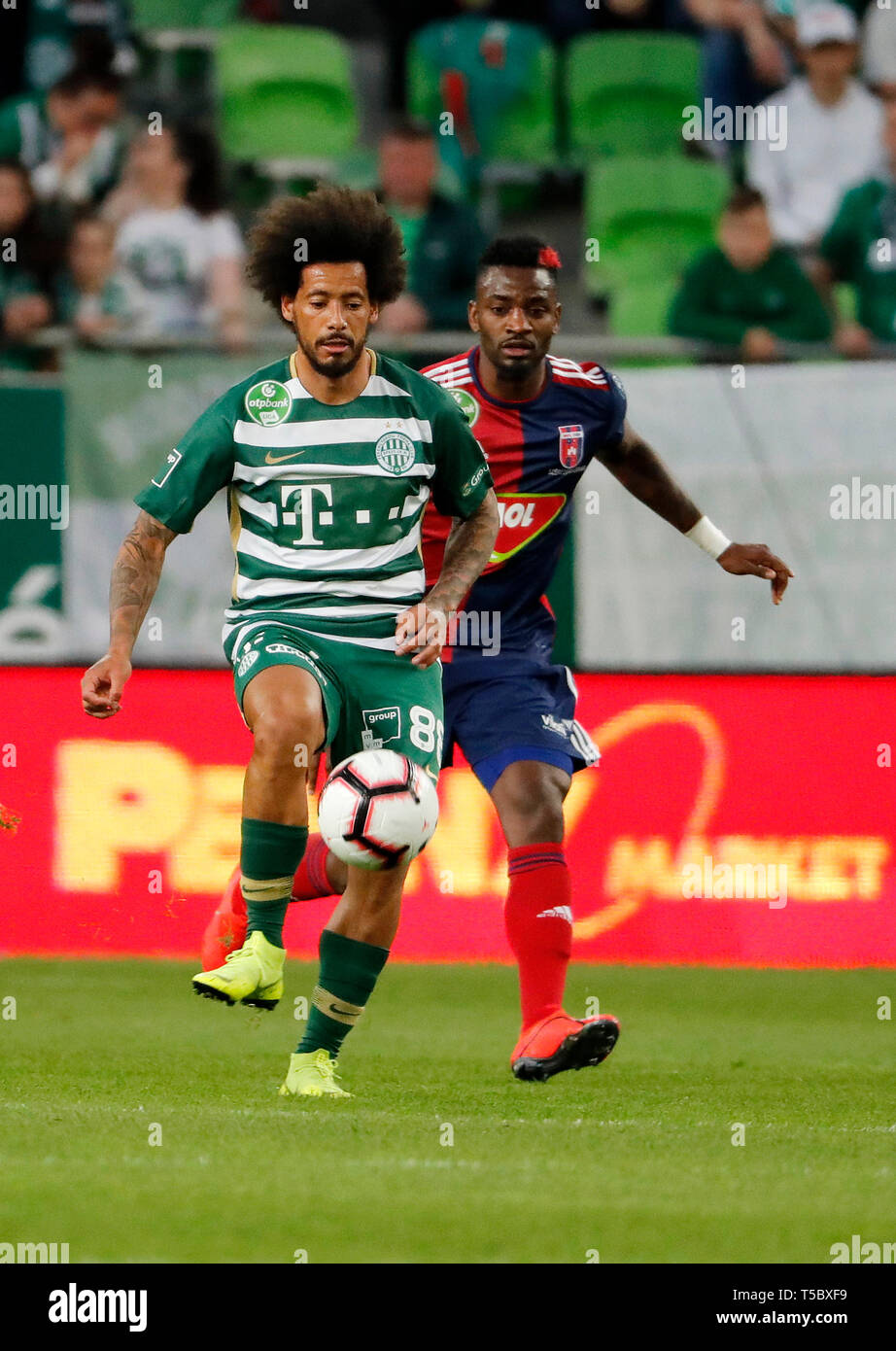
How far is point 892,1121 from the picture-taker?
584 cm

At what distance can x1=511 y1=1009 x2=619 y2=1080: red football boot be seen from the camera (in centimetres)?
610

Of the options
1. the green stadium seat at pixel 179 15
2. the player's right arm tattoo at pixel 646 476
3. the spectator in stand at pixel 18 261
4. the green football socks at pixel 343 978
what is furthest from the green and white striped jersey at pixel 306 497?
the green stadium seat at pixel 179 15

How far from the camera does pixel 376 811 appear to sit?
18.1 ft

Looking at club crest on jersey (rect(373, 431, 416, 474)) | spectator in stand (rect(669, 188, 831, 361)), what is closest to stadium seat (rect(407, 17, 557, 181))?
spectator in stand (rect(669, 188, 831, 361))

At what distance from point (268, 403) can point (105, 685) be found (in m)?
0.90

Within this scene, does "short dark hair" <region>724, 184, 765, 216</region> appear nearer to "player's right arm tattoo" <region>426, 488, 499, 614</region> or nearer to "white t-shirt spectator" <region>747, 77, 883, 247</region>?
"white t-shirt spectator" <region>747, 77, 883, 247</region>

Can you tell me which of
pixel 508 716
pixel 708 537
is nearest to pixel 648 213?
pixel 708 537

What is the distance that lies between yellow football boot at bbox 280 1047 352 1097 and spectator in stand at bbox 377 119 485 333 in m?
6.08

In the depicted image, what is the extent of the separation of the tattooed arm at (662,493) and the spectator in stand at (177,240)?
17.5ft

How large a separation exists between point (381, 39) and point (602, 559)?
6.46 m

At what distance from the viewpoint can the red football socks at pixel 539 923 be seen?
6.46 meters
